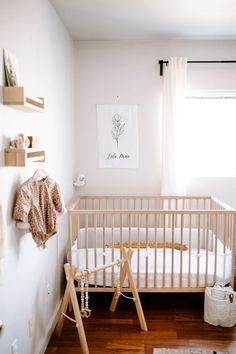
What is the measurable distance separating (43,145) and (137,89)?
168 centimetres

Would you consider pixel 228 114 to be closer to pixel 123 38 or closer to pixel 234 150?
pixel 234 150

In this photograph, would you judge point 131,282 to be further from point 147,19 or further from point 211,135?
point 147,19

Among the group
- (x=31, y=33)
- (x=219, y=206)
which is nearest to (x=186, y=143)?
(x=219, y=206)

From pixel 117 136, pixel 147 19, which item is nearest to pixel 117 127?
pixel 117 136

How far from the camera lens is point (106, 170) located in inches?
151

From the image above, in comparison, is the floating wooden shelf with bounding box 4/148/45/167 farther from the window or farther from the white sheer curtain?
the window

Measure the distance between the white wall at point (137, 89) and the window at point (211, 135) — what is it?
0.40 feet

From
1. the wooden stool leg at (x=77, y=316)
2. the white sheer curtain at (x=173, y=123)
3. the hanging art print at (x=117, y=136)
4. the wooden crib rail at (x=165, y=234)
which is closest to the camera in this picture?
the wooden stool leg at (x=77, y=316)

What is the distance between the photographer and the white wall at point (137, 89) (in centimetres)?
368

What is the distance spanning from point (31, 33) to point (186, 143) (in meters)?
2.14

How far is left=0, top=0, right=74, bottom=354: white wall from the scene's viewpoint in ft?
5.71

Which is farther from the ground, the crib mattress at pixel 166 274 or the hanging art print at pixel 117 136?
the hanging art print at pixel 117 136

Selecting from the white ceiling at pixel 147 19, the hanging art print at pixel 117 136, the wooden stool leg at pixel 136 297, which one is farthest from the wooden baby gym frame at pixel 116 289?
the white ceiling at pixel 147 19

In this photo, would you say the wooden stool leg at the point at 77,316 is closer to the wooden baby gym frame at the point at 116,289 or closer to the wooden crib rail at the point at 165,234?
the wooden baby gym frame at the point at 116,289
